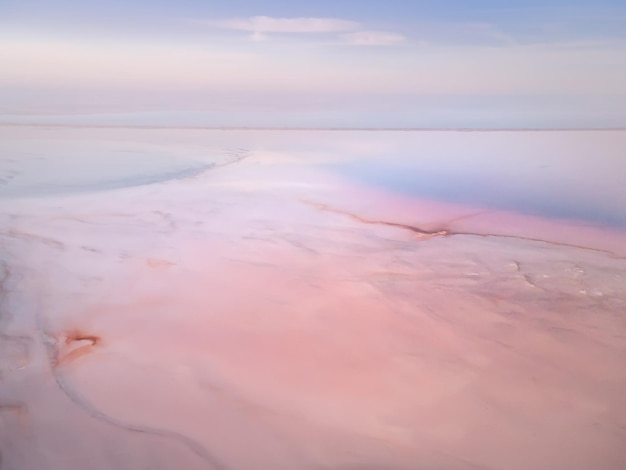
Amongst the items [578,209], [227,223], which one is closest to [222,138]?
[227,223]

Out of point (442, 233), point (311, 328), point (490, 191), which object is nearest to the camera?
point (311, 328)

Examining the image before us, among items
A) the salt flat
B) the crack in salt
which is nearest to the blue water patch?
the salt flat

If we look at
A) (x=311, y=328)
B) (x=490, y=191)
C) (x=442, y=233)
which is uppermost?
(x=490, y=191)

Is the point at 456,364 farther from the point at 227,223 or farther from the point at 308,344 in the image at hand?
the point at 227,223

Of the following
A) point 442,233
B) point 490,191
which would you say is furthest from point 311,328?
point 490,191

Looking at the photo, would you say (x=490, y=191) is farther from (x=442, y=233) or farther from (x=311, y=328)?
(x=311, y=328)

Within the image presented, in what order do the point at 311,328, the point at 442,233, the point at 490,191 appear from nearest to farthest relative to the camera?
1. the point at 311,328
2. the point at 442,233
3. the point at 490,191
